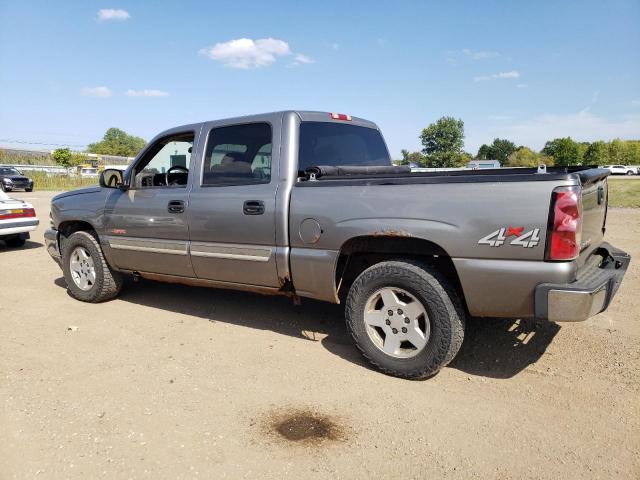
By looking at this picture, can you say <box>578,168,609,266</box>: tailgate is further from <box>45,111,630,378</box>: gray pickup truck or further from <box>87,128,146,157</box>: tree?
<box>87,128,146,157</box>: tree

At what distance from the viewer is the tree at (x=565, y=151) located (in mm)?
81875

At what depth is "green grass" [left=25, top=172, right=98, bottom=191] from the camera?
33.3m

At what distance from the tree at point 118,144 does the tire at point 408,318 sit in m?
122

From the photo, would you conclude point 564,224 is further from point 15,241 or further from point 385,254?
point 15,241

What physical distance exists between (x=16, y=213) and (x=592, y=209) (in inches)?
366

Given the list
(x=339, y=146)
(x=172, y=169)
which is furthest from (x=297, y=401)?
(x=172, y=169)

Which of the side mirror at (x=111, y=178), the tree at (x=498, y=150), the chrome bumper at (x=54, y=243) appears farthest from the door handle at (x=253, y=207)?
the tree at (x=498, y=150)

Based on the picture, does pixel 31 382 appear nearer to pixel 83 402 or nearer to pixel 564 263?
pixel 83 402

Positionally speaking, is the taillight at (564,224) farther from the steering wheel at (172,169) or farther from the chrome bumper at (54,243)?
the chrome bumper at (54,243)

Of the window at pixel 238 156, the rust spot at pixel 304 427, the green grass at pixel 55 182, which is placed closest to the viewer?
the rust spot at pixel 304 427

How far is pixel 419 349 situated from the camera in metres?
3.46

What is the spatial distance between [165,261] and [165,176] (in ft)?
3.30

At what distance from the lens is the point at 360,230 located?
3.55 metres

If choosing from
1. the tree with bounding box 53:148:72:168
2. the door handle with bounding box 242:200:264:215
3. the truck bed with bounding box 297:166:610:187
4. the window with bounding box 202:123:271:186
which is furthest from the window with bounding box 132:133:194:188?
the tree with bounding box 53:148:72:168
